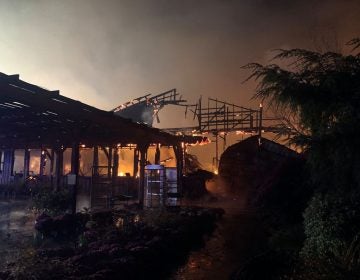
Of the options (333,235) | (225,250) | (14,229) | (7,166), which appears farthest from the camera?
(7,166)

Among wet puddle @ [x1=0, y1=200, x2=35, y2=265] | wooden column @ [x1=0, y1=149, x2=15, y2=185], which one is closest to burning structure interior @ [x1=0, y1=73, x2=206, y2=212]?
wet puddle @ [x1=0, y1=200, x2=35, y2=265]

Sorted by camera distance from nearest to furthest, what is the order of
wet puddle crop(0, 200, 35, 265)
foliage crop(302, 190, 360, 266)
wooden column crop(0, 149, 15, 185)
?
foliage crop(302, 190, 360, 266)
wet puddle crop(0, 200, 35, 265)
wooden column crop(0, 149, 15, 185)

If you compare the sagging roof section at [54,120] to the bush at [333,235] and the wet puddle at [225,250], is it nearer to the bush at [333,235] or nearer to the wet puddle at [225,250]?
the wet puddle at [225,250]

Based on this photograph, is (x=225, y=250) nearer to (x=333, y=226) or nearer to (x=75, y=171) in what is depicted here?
(x=333, y=226)

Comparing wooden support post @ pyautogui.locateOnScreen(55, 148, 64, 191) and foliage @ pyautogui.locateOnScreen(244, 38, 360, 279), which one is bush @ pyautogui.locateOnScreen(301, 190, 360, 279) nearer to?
foliage @ pyautogui.locateOnScreen(244, 38, 360, 279)

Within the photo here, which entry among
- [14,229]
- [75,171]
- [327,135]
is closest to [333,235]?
[327,135]

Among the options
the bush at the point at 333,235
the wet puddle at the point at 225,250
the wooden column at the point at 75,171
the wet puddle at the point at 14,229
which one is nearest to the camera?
the bush at the point at 333,235

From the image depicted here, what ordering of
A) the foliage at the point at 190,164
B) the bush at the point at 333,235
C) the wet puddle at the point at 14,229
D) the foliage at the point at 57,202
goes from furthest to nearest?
the foliage at the point at 190,164, the foliage at the point at 57,202, the wet puddle at the point at 14,229, the bush at the point at 333,235

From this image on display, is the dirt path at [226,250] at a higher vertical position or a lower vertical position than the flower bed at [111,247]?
lower

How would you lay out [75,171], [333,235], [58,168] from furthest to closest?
[58,168] → [75,171] → [333,235]

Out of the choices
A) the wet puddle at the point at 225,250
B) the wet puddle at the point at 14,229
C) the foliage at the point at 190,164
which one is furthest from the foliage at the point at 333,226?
the foliage at the point at 190,164

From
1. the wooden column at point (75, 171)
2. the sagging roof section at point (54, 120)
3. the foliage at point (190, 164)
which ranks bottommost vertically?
the wooden column at point (75, 171)

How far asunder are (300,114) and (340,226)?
321cm

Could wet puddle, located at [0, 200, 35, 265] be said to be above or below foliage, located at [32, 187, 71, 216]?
below
